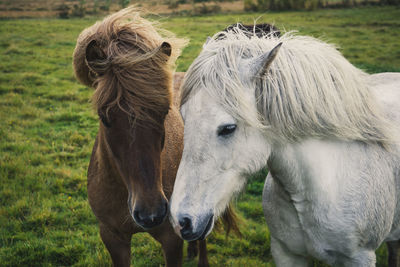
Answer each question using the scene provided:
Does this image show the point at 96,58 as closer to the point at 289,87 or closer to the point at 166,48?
the point at 166,48

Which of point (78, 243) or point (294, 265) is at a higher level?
point (294, 265)

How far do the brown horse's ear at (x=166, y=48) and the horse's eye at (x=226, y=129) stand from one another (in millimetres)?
898

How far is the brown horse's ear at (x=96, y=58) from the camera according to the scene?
2098 mm

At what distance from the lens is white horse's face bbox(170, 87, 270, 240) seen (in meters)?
1.58

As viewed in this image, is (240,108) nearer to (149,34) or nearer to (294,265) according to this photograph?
(149,34)

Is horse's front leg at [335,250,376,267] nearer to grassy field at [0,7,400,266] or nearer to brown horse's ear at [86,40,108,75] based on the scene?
grassy field at [0,7,400,266]

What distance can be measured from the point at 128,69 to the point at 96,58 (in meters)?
0.29

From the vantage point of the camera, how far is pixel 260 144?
172 cm

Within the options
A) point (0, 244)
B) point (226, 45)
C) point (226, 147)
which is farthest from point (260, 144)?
point (0, 244)

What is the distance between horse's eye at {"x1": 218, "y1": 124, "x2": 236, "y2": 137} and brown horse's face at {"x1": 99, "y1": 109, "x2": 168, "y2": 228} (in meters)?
0.58

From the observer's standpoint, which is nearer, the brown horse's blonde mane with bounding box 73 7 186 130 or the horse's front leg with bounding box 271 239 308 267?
the brown horse's blonde mane with bounding box 73 7 186 130

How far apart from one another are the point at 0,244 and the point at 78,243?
97 cm

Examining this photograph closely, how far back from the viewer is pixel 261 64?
5.44 feet

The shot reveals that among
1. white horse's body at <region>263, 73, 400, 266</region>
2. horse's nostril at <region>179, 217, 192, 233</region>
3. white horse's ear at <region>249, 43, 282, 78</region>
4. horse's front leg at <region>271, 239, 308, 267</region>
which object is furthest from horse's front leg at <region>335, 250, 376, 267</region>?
white horse's ear at <region>249, 43, 282, 78</region>
